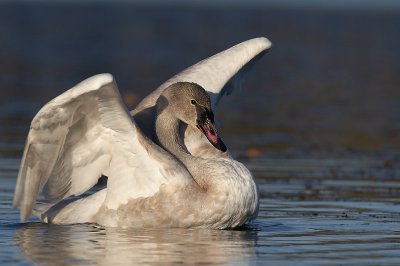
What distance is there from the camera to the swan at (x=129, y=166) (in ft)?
35.5

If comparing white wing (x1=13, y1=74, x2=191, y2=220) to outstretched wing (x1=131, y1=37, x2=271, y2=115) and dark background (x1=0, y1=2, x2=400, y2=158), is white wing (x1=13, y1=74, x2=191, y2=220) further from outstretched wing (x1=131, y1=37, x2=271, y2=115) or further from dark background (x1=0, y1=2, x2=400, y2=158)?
dark background (x1=0, y1=2, x2=400, y2=158)

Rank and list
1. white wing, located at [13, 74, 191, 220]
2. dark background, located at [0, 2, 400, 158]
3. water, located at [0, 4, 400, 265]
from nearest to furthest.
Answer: water, located at [0, 4, 400, 265]
white wing, located at [13, 74, 191, 220]
dark background, located at [0, 2, 400, 158]

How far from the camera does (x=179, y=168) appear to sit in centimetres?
1098

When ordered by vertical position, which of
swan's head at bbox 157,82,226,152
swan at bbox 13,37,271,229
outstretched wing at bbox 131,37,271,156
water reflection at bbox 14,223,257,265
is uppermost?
outstretched wing at bbox 131,37,271,156

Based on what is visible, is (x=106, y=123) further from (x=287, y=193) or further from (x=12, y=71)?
(x=12, y=71)

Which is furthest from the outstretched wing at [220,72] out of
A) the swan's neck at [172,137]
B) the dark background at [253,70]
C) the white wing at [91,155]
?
the dark background at [253,70]

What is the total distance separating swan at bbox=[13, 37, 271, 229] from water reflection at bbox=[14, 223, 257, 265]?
17cm

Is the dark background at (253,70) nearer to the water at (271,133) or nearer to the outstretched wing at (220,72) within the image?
the water at (271,133)

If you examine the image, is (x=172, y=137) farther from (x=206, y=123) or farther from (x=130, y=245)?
(x=130, y=245)

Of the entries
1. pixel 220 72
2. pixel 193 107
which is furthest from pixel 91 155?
pixel 220 72

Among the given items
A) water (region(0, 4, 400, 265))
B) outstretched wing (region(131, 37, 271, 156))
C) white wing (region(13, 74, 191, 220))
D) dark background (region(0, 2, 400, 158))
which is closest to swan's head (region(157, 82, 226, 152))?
white wing (region(13, 74, 191, 220))

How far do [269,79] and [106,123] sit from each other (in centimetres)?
1707

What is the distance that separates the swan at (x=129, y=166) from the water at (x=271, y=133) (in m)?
0.20

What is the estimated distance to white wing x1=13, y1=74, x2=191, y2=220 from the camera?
1080 centimetres
